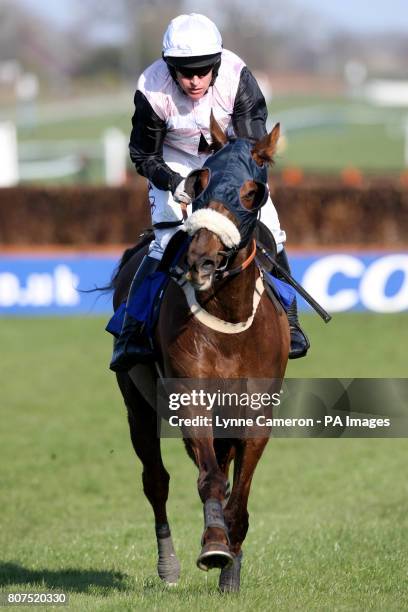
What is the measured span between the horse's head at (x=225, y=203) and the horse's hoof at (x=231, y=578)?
1513 mm

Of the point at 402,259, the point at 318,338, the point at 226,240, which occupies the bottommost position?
the point at 318,338

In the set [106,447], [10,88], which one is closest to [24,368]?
[106,447]

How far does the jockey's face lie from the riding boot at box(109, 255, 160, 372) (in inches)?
38.2

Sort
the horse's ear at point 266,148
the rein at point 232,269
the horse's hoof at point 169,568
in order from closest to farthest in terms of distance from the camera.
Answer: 1. the rein at point 232,269
2. the horse's ear at point 266,148
3. the horse's hoof at point 169,568

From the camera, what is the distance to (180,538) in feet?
26.1

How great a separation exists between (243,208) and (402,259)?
11617 millimetres

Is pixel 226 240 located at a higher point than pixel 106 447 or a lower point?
higher

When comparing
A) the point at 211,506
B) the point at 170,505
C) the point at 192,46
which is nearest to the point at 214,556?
the point at 211,506

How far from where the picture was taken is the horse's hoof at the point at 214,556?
16.8 ft

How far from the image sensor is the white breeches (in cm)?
632

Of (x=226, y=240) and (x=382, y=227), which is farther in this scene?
(x=382, y=227)

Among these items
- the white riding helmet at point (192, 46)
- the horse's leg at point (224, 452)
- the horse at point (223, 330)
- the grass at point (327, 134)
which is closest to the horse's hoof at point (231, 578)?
the horse at point (223, 330)

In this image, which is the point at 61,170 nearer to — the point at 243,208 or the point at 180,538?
the point at 180,538

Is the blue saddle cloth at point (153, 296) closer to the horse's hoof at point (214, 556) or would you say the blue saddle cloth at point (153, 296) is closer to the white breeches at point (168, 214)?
the white breeches at point (168, 214)
